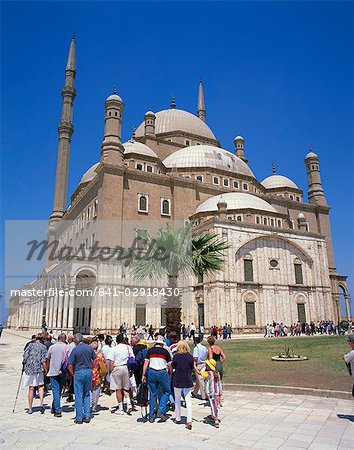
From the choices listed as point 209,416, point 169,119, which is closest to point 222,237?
point 209,416

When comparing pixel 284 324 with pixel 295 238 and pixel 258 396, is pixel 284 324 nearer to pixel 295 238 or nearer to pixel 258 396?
pixel 295 238

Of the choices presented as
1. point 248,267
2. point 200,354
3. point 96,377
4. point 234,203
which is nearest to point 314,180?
point 234,203

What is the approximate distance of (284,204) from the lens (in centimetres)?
4175

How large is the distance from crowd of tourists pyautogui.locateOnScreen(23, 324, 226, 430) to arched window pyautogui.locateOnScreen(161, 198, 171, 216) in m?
26.4

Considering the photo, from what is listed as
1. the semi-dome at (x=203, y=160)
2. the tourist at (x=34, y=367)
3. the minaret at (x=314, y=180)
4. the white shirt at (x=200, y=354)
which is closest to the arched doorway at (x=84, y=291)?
the semi-dome at (x=203, y=160)

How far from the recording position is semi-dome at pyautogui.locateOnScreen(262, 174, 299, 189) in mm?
46719

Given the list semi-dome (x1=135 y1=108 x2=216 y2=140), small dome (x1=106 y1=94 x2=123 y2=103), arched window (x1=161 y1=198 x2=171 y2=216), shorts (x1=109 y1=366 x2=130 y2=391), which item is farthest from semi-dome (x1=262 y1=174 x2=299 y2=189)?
shorts (x1=109 y1=366 x2=130 y2=391)

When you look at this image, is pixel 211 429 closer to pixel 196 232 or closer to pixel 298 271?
pixel 196 232

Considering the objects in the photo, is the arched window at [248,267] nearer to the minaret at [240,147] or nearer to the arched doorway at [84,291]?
the arched doorway at [84,291]

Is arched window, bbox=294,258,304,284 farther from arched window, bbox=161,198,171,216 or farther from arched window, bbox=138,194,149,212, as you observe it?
arched window, bbox=138,194,149,212

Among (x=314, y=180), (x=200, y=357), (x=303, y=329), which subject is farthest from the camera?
(x=314, y=180)

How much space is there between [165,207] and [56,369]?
2775cm

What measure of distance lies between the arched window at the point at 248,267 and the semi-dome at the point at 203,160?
13277mm

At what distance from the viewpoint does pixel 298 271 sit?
3189cm
